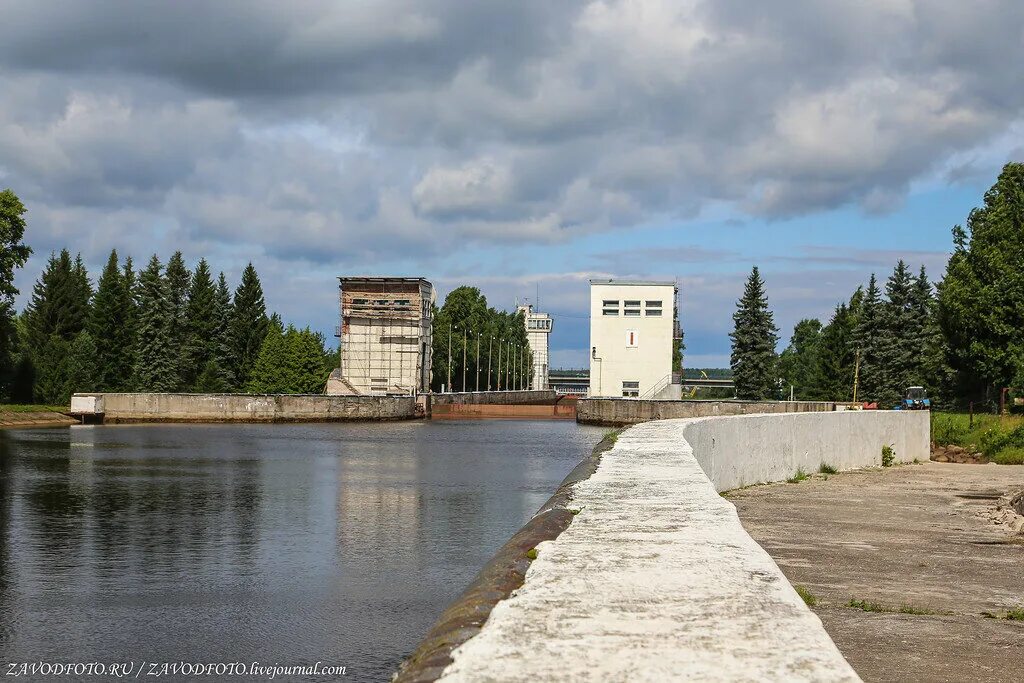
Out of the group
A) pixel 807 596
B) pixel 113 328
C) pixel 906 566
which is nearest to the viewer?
pixel 807 596

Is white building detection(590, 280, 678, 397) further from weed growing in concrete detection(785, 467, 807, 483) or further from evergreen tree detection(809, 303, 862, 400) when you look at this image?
weed growing in concrete detection(785, 467, 807, 483)

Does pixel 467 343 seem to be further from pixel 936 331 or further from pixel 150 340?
pixel 936 331

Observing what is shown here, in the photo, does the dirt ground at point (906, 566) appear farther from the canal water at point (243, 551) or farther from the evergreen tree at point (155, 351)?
the evergreen tree at point (155, 351)

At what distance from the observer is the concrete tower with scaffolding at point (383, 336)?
106 meters

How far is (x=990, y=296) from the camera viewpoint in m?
57.2

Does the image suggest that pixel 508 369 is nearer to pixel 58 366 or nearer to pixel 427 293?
pixel 427 293

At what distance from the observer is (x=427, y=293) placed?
109 meters

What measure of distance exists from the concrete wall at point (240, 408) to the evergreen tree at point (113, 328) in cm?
1901

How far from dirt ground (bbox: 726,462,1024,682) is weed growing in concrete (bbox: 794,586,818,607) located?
0.18 ft

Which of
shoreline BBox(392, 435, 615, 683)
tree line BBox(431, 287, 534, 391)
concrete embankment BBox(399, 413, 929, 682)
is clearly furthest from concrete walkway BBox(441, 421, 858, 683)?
tree line BBox(431, 287, 534, 391)

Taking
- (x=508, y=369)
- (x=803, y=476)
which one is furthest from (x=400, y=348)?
(x=803, y=476)

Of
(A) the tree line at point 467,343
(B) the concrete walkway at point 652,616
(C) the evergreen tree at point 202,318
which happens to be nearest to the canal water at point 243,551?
(B) the concrete walkway at point 652,616

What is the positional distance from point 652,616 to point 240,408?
7893cm

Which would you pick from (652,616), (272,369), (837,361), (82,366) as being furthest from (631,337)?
(652,616)
